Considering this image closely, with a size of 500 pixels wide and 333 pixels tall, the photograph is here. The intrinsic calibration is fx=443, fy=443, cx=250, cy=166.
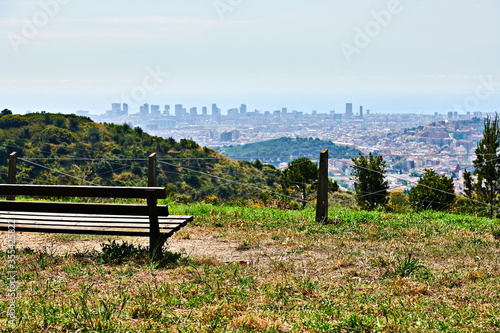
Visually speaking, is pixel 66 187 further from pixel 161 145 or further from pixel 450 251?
pixel 161 145

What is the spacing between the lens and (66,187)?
3.72 meters

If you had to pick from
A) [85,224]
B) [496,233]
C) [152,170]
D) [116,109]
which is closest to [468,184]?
[496,233]

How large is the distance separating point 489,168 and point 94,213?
672 inches

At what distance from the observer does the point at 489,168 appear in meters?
17.2

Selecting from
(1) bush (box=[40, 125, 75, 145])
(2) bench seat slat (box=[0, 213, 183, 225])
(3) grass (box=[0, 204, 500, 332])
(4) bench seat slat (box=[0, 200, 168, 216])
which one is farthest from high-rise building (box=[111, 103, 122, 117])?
(3) grass (box=[0, 204, 500, 332])

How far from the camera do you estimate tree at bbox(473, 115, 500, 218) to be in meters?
17.1

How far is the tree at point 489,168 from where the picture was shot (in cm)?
1709

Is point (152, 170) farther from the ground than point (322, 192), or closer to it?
farther from the ground

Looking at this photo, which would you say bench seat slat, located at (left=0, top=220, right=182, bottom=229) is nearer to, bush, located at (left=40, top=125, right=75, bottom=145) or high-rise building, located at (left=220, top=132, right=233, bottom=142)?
bush, located at (left=40, top=125, right=75, bottom=145)

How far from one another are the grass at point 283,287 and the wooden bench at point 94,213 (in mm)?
242

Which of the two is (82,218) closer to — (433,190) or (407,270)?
(407,270)

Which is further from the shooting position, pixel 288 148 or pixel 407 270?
pixel 288 148

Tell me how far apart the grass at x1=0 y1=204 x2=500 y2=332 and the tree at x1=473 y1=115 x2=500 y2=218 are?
44.2 feet

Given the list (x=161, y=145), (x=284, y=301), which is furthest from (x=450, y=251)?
(x=161, y=145)
